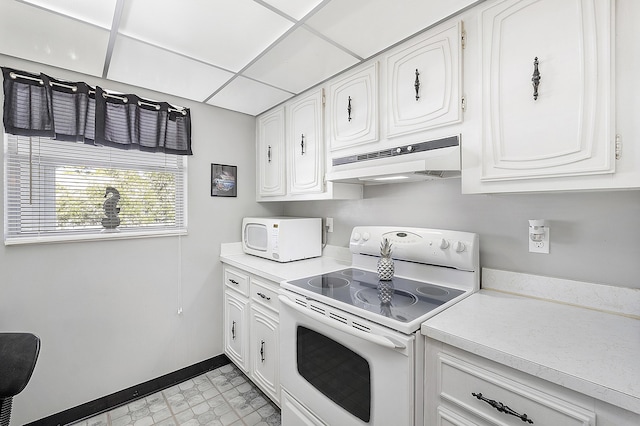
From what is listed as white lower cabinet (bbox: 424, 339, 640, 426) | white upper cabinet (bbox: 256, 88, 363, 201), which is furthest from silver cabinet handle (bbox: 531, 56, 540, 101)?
white upper cabinet (bbox: 256, 88, 363, 201)

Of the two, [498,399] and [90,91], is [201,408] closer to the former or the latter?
[498,399]

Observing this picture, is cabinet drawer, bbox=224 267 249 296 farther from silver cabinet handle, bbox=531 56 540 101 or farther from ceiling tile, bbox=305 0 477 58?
silver cabinet handle, bbox=531 56 540 101

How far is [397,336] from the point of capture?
106 centimetres

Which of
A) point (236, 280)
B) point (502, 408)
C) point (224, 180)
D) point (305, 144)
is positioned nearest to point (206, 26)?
point (305, 144)

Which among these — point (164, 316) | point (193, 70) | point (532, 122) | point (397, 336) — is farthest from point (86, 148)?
point (532, 122)

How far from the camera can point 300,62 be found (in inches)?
67.4

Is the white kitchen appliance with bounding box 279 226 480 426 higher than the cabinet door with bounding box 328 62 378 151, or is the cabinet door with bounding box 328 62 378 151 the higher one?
the cabinet door with bounding box 328 62 378 151

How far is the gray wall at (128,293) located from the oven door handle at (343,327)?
46.1 inches

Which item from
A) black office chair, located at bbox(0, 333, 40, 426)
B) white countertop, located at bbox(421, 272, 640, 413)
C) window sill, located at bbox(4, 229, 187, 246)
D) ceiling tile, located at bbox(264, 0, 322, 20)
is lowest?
black office chair, located at bbox(0, 333, 40, 426)

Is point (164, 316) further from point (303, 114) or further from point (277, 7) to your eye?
point (277, 7)

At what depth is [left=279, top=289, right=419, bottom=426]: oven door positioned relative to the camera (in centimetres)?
106

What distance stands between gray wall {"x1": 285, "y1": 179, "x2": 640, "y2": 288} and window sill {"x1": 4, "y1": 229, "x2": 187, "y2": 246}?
1698mm

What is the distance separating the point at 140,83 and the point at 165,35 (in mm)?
720

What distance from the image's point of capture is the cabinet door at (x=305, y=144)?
6.59 feet
